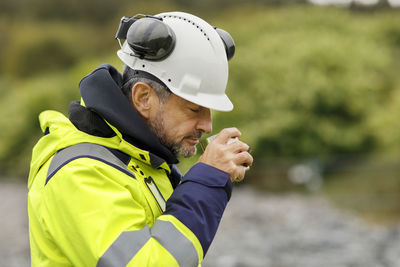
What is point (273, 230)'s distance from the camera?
34.2 ft

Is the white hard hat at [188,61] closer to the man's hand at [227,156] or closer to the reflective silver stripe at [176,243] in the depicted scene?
the man's hand at [227,156]

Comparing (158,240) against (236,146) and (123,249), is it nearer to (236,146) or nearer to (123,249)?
(123,249)

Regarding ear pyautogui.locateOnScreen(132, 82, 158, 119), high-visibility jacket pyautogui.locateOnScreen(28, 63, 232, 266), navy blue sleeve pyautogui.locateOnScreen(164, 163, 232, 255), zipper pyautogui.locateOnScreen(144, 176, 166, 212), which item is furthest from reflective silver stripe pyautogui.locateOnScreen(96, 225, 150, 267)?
ear pyautogui.locateOnScreen(132, 82, 158, 119)

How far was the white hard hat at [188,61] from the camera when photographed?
1836mm

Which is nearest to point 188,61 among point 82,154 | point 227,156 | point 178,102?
point 178,102

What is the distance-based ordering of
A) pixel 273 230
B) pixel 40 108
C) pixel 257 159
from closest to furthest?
pixel 273 230 → pixel 257 159 → pixel 40 108

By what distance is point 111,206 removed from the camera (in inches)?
61.8

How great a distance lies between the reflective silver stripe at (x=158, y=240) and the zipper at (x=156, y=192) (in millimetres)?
185

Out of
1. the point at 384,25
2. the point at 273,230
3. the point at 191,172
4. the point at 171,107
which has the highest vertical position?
the point at 384,25

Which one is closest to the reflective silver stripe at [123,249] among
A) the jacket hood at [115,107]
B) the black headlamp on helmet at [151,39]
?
the jacket hood at [115,107]

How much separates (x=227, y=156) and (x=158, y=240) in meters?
0.36

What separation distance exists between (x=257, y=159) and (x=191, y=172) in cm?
1299

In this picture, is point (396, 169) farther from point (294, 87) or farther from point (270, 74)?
point (270, 74)

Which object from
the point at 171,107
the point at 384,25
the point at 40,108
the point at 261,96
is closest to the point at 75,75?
the point at 40,108
